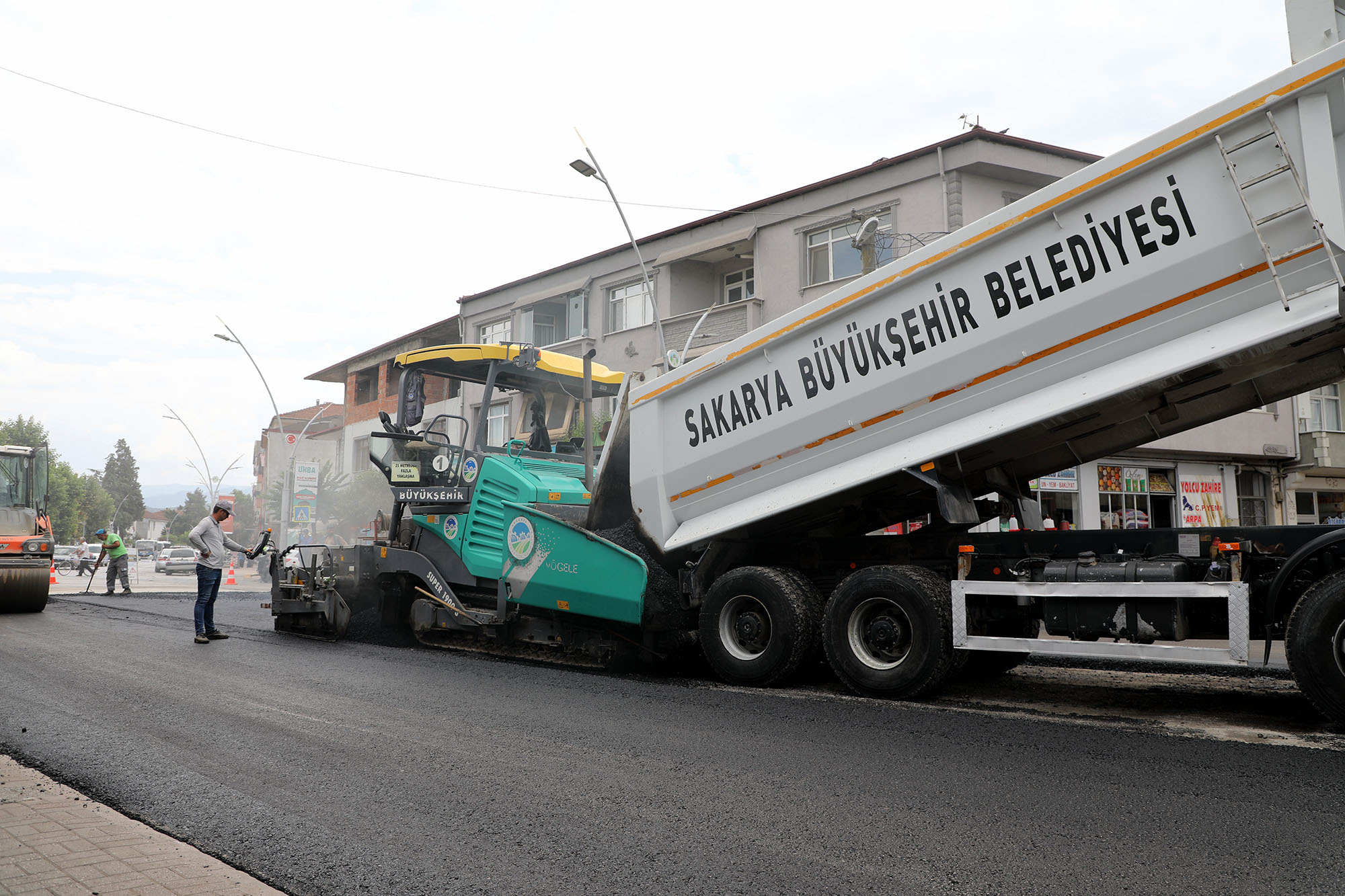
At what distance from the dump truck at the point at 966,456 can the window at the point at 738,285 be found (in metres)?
14.6

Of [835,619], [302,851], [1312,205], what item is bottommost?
[302,851]

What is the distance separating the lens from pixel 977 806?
394 centimetres

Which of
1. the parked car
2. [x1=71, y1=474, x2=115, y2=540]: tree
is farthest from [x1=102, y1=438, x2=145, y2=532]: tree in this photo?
the parked car

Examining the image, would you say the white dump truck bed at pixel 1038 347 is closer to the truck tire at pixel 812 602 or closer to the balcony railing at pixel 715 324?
the truck tire at pixel 812 602

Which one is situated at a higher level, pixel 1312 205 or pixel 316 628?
pixel 1312 205

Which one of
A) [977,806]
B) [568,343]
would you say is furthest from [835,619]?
[568,343]

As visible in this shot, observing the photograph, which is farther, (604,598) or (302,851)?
(604,598)

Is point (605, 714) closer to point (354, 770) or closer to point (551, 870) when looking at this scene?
point (354, 770)

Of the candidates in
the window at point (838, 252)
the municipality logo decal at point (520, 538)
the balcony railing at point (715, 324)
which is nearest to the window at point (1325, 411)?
the window at point (838, 252)

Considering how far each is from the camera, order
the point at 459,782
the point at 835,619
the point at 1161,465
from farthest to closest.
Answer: the point at 1161,465, the point at 835,619, the point at 459,782

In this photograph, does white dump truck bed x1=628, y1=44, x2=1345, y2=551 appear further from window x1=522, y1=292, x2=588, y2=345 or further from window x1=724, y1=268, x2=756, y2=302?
window x1=522, y1=292, x2=588, y2=345

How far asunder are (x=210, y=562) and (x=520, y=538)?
435 centimetres

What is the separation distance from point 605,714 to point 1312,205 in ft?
15.3

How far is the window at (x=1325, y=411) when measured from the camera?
25.1 meters
